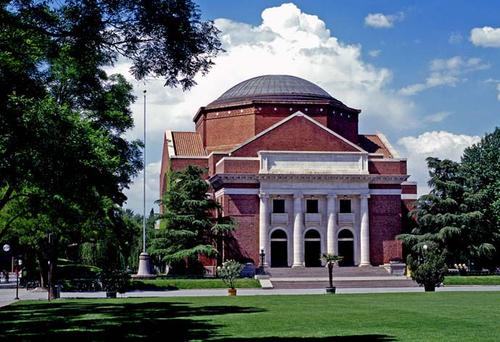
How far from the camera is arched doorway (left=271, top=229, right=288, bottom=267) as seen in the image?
59531 mm

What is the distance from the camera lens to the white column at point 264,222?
5850 centimetres

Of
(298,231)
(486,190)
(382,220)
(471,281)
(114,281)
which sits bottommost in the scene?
(471,281)

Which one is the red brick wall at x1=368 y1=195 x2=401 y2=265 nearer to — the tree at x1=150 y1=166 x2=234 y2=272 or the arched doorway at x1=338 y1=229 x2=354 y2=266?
the arched doorway at x1=338 y1=229 x2=354 y2=266

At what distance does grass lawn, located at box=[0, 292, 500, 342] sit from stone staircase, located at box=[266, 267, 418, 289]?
20983 mm

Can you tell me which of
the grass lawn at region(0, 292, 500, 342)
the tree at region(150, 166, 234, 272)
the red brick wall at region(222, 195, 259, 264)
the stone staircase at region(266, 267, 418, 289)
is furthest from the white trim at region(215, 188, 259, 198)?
the grass lawn at region(0, 292, 500, 342)

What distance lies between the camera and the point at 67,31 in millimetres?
Answer: 14195

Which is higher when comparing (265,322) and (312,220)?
(312,220)

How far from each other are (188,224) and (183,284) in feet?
30.1

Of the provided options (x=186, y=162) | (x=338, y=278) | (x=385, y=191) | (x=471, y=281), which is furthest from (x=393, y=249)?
(x=186, y=162)

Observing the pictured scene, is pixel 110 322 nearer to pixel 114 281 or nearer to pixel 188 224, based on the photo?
pixel 114 281

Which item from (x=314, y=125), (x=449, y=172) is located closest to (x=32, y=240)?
(x=314, y=125)

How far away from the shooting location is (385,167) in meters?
61.2

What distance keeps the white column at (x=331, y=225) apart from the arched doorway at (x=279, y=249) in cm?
355

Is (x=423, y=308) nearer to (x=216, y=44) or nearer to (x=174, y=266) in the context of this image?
(x=216, y=44)
